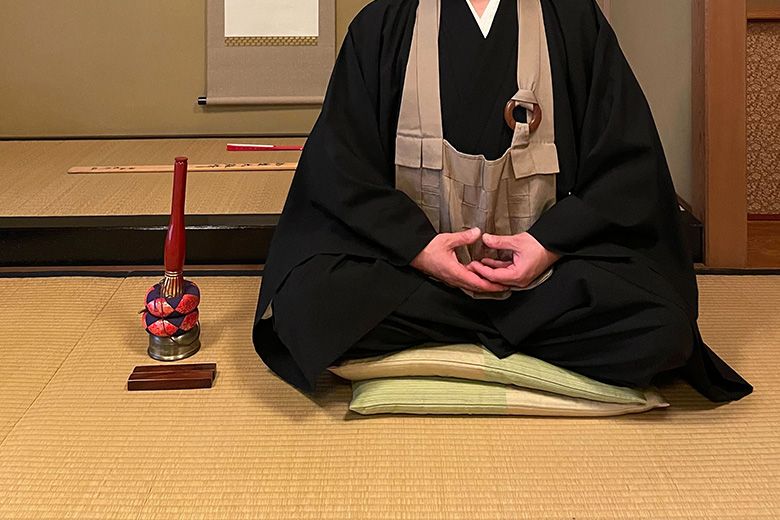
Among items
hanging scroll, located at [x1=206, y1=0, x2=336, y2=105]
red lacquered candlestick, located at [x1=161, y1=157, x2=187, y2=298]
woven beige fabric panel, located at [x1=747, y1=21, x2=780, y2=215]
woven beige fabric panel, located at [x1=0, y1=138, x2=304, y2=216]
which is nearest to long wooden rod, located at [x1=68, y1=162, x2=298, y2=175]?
woven beige fabric panel, located at [x1=0, y1=138, x2=304, y2=216]

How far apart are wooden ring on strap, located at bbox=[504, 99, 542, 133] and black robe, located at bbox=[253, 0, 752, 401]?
3cm

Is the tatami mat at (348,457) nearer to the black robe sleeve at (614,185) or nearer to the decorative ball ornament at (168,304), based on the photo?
the decorative ball ornament at (168,304)

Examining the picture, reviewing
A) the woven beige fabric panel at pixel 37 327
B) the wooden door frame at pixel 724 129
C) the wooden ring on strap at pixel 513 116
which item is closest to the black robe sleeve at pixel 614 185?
the wooden ring on strap at pixel 513 116

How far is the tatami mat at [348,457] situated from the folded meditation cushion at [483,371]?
0.06 meters

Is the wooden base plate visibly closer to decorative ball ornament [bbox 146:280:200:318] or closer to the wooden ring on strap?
decorative ball ornament [bbox 146:280:200:318]

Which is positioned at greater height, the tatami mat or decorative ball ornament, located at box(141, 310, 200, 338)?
decorative ball ornament, located at box(141, 310, 200, 338)

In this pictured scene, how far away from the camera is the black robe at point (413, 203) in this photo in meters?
1.80

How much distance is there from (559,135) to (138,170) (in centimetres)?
186

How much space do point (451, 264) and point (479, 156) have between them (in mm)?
250

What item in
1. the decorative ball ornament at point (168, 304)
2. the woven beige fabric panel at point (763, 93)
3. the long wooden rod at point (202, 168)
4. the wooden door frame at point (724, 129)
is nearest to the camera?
the decorative ball ornament at point (168, 304)

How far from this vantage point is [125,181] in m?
3.14

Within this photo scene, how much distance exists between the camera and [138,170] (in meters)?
3.26

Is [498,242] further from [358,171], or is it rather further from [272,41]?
[272,41]

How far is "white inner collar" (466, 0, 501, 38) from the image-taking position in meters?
1.89
